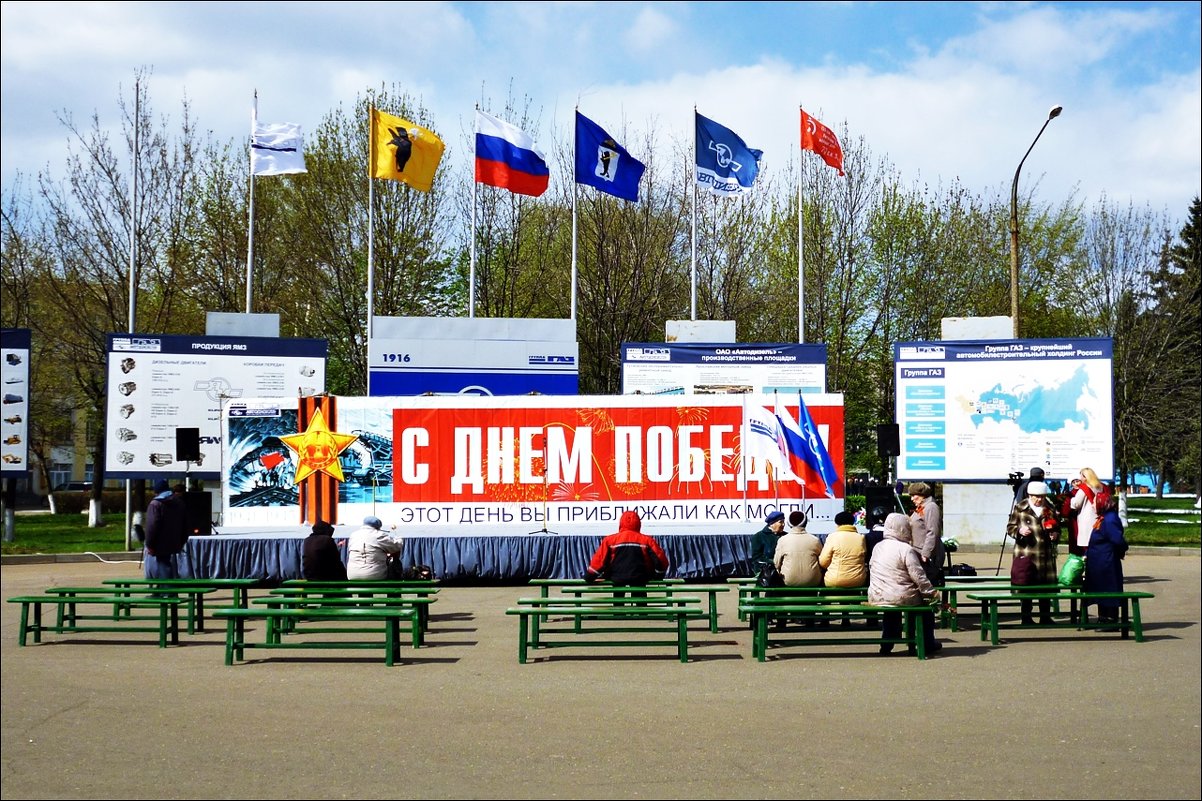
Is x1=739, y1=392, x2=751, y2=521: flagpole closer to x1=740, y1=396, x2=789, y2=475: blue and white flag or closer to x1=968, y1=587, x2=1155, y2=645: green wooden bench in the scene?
x1=740, y1=396, x2=789, y2=475: blue and white flag

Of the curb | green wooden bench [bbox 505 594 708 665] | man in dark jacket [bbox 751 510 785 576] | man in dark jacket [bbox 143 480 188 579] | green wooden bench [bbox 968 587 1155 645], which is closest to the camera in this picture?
green wooden bench [bbox 505 594 708 665]

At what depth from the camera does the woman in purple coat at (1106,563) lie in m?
13.8

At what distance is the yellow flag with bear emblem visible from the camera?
2742 cm

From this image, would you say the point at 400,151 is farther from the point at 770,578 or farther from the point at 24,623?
the point at 770,578

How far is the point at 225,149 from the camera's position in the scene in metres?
38.2

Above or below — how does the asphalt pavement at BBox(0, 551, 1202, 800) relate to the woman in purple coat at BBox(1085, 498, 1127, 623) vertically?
below

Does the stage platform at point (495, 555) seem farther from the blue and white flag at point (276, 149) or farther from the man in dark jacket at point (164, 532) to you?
the blue and white flag at point (276, 149)

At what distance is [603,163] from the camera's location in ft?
93.5

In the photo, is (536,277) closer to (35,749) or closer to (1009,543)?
(1009,543)

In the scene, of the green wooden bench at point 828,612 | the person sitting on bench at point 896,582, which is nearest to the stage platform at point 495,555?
the green wooden bench at point 828,612

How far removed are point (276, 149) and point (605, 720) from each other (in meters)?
22.2

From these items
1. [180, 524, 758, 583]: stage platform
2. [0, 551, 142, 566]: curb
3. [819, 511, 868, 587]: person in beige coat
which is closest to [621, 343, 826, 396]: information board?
[180, 524, 758, 583]: stage platform

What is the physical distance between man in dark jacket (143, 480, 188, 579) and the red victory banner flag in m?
17.7

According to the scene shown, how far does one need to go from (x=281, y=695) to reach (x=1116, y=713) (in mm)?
6591
